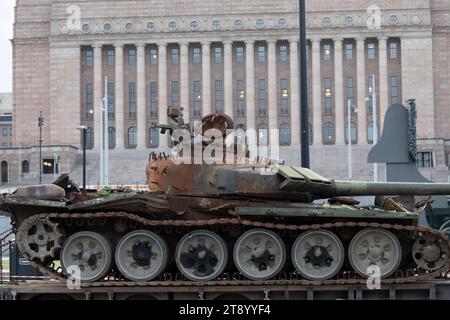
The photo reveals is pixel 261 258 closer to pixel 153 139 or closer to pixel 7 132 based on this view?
pixel 153 139

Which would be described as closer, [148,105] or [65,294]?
[65,294]

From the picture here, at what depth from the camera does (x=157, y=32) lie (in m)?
106

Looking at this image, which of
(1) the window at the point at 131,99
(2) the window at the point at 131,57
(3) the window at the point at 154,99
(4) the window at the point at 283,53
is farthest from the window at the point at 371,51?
(1) the window at the point at 131,99

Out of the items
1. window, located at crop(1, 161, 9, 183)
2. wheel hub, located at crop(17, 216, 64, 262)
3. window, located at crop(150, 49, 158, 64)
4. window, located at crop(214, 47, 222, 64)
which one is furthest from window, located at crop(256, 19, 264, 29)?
wheel hub, located at crop(17, 216, 64, 262)

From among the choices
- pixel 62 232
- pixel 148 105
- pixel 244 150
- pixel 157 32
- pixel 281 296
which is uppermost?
pixel 157 32

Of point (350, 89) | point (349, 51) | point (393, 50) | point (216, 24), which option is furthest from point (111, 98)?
point (393, 50)

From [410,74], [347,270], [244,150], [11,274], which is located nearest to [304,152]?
[244,150]

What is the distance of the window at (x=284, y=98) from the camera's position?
4171 inches

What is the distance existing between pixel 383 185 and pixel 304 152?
11.8 ft

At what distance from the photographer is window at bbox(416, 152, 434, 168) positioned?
3816 inches

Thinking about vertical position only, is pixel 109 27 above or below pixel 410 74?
above

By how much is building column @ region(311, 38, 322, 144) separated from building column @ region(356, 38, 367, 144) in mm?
5174

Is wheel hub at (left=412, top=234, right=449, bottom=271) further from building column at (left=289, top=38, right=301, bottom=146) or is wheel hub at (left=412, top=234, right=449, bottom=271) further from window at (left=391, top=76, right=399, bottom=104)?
window at (left=391, top=76, right=399, bottom=104)

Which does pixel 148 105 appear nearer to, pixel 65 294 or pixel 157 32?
pixel 157 32
